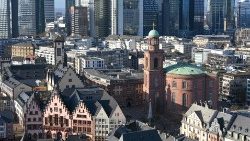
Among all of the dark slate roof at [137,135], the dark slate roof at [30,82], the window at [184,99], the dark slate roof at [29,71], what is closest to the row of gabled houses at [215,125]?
the dark slate roof at [137,135]

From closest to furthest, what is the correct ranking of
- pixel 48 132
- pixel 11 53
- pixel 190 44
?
pixel 48 132 → pixel 11 53 → pixel 190 44

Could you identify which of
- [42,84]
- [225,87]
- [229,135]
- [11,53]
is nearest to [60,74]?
[42,84]

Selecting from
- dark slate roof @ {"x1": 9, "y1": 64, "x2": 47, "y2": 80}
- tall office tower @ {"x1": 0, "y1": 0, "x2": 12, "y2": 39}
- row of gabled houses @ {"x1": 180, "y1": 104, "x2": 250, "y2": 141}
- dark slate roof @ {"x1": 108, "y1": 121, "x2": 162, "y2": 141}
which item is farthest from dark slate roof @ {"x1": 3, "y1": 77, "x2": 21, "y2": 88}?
tall office tower @ {"x1": 0, "y1": 0, "x2": 12, "y2": 39}

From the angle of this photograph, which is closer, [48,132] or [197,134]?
[197,134]

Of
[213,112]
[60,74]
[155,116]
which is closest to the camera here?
[213,112]

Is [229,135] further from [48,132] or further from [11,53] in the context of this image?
[11,53]

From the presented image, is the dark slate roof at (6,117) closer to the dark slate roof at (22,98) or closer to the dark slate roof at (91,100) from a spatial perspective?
the dark slate roof at (22,98)


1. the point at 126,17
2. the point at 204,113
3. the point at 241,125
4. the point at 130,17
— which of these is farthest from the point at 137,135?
the point at 130,17
